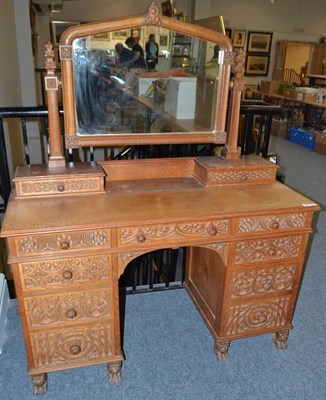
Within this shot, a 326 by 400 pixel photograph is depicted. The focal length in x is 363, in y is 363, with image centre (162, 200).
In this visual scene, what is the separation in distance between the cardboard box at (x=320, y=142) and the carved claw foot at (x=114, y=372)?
5.13 m

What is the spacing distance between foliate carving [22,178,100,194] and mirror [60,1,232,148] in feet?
0.65

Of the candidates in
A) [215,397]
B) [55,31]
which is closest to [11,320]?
[215,397]

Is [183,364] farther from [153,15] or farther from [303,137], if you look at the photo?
[303,137]

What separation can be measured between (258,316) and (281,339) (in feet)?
0.72

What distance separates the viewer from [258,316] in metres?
1.67

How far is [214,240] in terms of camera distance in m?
1.45

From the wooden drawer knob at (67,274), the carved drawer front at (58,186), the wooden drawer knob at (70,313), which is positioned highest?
the carved drawer front at (58,186)

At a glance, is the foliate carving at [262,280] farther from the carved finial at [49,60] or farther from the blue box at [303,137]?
the blue box at [303,137]

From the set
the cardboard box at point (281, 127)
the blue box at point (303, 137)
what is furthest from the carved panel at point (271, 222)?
the cardboard box at point (281, 127)

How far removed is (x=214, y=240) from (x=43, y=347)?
31.2 inches

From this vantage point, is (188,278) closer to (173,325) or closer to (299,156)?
(173,325)

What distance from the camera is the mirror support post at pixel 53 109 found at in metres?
1.45

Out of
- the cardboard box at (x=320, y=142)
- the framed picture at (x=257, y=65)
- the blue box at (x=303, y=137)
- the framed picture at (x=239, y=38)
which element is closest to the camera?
the cardboard box at (x=320, y=142)

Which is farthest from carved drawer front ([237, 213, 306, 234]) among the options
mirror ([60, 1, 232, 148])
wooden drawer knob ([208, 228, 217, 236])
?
mirror ([60, 1, 232, 148])
